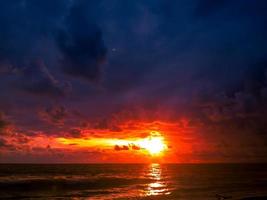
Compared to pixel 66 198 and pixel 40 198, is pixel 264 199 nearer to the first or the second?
pixel 66 198

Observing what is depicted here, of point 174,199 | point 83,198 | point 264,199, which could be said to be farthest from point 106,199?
point 264,199

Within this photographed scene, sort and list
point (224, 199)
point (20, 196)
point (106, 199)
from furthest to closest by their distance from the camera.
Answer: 1. point (20, 196)
2. point (106, 199)
3. point (224, 199)

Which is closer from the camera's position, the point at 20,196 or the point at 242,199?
the point at 242,199

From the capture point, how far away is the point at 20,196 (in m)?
54.4

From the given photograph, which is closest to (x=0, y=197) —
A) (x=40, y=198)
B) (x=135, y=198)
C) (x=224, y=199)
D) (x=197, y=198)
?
(x=40, y=198)

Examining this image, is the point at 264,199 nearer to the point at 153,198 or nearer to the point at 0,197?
the point at 153,198

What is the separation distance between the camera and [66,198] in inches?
1989

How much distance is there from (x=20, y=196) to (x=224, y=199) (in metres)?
33.2

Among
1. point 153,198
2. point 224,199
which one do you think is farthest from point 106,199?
point 224,199

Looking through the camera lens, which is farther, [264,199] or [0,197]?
[0,197]

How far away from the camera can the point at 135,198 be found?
164 feet

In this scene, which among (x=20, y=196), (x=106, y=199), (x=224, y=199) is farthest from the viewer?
(x=20, y=196)

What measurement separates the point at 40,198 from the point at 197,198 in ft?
80.9

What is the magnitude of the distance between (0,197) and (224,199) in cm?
3521
